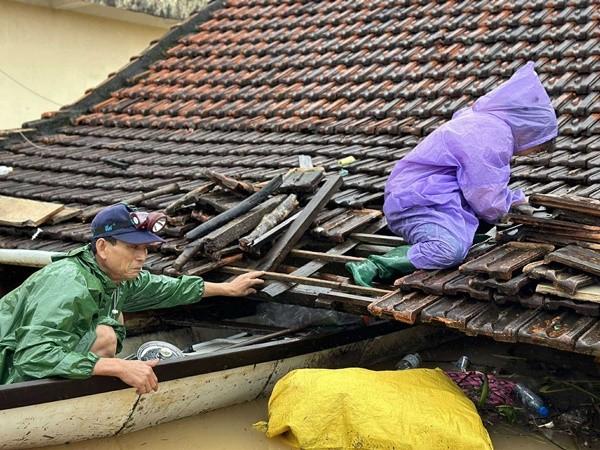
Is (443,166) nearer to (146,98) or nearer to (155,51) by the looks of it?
(146,98)

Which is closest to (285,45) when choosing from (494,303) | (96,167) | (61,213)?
(96,167)

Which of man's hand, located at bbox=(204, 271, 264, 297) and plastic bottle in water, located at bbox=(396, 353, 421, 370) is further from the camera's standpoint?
plastic bottle in water, located at bbox=(396, 353, 421, 370)

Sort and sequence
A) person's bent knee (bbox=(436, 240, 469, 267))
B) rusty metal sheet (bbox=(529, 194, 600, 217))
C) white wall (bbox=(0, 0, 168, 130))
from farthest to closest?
white wall (bbox=(0, 0, 168, 130)), person's bent knee (bbox=(436, 240, 469, 267)), rusty metal sheet (bbox=(529, 194, 600, 217))

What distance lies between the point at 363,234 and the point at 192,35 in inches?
240

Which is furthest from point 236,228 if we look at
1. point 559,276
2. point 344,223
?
point 559,276

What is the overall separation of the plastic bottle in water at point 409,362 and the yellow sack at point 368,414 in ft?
2.45

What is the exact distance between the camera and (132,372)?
4.40m

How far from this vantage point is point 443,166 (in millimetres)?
5645

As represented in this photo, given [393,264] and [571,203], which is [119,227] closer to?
[393,264]

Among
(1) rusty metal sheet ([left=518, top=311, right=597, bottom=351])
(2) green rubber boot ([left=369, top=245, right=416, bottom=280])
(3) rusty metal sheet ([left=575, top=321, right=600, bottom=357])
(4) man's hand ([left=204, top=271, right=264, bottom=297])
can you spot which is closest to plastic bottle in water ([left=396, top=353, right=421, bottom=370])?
(2) green rubber boot ([left=369, top=245, right=416, bottom=280])

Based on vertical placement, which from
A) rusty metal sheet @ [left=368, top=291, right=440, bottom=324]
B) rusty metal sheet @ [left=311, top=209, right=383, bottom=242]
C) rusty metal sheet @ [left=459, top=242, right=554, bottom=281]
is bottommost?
Result: rusty metal sheet @ [left=368, top=291, right=440, bottom=324]

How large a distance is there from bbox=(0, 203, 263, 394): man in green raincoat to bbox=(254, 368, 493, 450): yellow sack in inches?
31.5

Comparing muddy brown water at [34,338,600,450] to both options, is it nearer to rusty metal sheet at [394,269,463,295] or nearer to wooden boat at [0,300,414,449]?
wooden boat at [0,300,414,449]

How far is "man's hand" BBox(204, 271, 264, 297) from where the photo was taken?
18.4 feet
